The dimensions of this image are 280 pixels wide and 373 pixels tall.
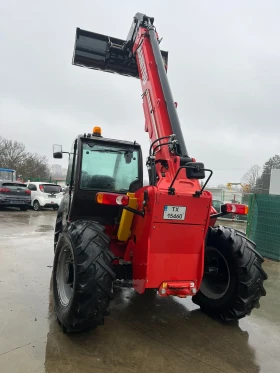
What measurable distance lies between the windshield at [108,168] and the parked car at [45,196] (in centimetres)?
1279

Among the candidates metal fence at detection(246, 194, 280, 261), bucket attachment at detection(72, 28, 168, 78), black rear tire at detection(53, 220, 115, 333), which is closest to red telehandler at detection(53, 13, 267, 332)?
black rear tire at detection(53, 220, 115, 333)

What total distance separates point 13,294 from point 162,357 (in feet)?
8.09

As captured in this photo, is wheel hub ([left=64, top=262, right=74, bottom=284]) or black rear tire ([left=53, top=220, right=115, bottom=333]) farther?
wheel hub ([left=64, top=262, right=74, bottom=284])

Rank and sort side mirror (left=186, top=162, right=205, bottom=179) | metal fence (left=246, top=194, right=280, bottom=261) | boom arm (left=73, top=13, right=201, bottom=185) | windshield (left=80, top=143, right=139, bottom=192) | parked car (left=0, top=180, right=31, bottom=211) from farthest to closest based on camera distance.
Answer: parked car (left=0, top=180, right=31, bottom=211), metal fence (left=246, top=194, right=280, bottom=261), windshield (left=80, top=143, right=139, bottom=192), boom arm (left=73, top=13, right=201, bottom=185), side mirror (left=186, top=162, right=205, bottom=179)

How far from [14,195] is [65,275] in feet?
42.7

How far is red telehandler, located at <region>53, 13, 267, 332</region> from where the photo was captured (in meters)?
3.21

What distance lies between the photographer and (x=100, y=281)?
3104mm

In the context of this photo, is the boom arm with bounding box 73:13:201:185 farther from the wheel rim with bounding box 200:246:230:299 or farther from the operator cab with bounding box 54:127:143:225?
the wheel rim with bounding box 200:246:230:299

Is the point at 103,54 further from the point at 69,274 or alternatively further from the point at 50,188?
the point at 50,188

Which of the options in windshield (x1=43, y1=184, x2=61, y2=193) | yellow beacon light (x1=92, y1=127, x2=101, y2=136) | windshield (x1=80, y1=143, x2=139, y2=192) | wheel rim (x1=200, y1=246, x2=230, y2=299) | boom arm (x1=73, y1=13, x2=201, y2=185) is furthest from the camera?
windshield (x1=43, y1=184, x2=61, y2=193)

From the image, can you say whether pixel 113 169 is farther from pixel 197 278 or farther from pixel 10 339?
pixel 10 339

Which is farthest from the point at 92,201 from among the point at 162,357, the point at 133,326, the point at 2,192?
the point at 2,192

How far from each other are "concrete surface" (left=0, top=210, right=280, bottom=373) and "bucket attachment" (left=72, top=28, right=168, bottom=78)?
13.3ft

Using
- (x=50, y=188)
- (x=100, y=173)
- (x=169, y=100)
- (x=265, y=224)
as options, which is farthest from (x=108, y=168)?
(x=50, y=188)
